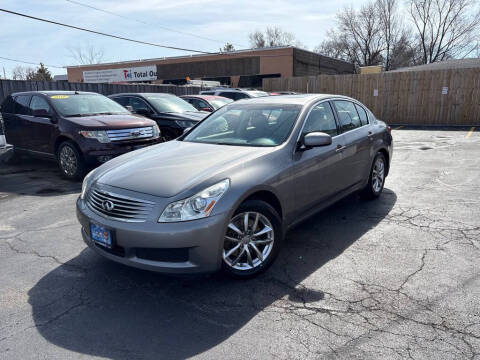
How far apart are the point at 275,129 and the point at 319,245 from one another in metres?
1.37

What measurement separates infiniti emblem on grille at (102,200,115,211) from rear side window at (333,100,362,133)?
2.98m

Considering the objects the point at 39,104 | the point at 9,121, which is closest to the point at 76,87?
the point at 9,121

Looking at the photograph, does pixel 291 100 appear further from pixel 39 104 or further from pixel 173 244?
pixel 39 104

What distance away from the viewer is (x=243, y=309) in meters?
2.98

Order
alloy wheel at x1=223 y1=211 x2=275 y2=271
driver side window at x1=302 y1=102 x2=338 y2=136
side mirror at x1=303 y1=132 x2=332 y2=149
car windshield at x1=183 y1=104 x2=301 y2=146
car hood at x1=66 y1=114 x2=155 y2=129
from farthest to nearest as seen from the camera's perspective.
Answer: car hood at x1=66 y1=114 x2=155 y2=129, driver side window at x1=302 y1=102 x2=338 y2=136, car windshield at x1=183 y1=104 x2=301 y2=146, side mirror at x1=303 y1=132 x2=332 y2=149, alloy wheel at x1=223 y1=211 x2=275 y2=271

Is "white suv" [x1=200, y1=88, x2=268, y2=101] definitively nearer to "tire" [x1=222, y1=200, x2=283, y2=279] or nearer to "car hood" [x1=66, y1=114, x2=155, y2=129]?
"car hood" [x1=66, y1=114, x2=155, y2=129]

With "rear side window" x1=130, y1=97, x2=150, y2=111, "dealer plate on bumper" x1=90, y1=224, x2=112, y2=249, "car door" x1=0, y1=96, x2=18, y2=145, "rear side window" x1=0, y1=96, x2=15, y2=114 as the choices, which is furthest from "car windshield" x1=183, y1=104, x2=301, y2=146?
"rear side window" x1=0, y1=96, x2=15, y2=114

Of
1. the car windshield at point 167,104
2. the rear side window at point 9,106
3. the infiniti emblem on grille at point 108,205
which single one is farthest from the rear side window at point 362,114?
the rear side window at point 9,106

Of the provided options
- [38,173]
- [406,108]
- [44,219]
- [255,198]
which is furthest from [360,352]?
[406,108]

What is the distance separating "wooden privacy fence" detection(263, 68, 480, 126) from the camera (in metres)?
17.0

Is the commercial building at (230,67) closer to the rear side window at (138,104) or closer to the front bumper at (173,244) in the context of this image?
the rear side window at (138,104)

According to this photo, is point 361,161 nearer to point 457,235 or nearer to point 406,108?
point 457,235

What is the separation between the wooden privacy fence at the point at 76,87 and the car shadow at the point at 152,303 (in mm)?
10399

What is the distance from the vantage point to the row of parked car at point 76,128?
6953 millimetres
